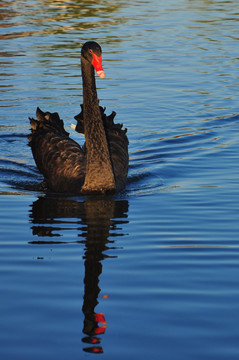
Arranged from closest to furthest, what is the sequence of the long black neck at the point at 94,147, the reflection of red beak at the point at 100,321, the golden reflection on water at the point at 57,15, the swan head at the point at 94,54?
the reflection of red beak at the point at 100,321 < the swan head at the point at 94,54 < the long black neck at the point at 94,147 < the golden reflection on water at the point at 57,15

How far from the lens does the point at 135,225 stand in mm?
7152

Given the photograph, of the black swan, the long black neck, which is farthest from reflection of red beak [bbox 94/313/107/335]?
the long black neck

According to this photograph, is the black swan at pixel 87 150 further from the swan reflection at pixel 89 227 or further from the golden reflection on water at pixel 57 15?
the golden reflection on water at pixel 57 15

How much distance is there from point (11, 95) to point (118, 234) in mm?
7249

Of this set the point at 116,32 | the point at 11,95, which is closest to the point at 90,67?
the point at 11,95

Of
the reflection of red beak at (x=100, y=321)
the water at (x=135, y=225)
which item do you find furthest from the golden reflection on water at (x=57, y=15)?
the reflection of red beak at (x=100, y=321)

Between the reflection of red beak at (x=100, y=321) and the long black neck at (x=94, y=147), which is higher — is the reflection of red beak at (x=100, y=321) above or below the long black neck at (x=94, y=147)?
below

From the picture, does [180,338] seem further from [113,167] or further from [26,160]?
[26,160]

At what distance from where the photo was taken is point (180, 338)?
4.64 metres

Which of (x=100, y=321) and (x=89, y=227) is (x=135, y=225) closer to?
(x=89, y=227)

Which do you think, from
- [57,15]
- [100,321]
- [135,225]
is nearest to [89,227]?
[135,225]

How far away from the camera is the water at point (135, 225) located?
4.76 metres

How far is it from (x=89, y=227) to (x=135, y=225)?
1.43ft

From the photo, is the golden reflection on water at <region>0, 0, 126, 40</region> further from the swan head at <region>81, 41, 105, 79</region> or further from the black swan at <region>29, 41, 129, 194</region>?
the swan head at <region>81, 41, 105, 79</region>
